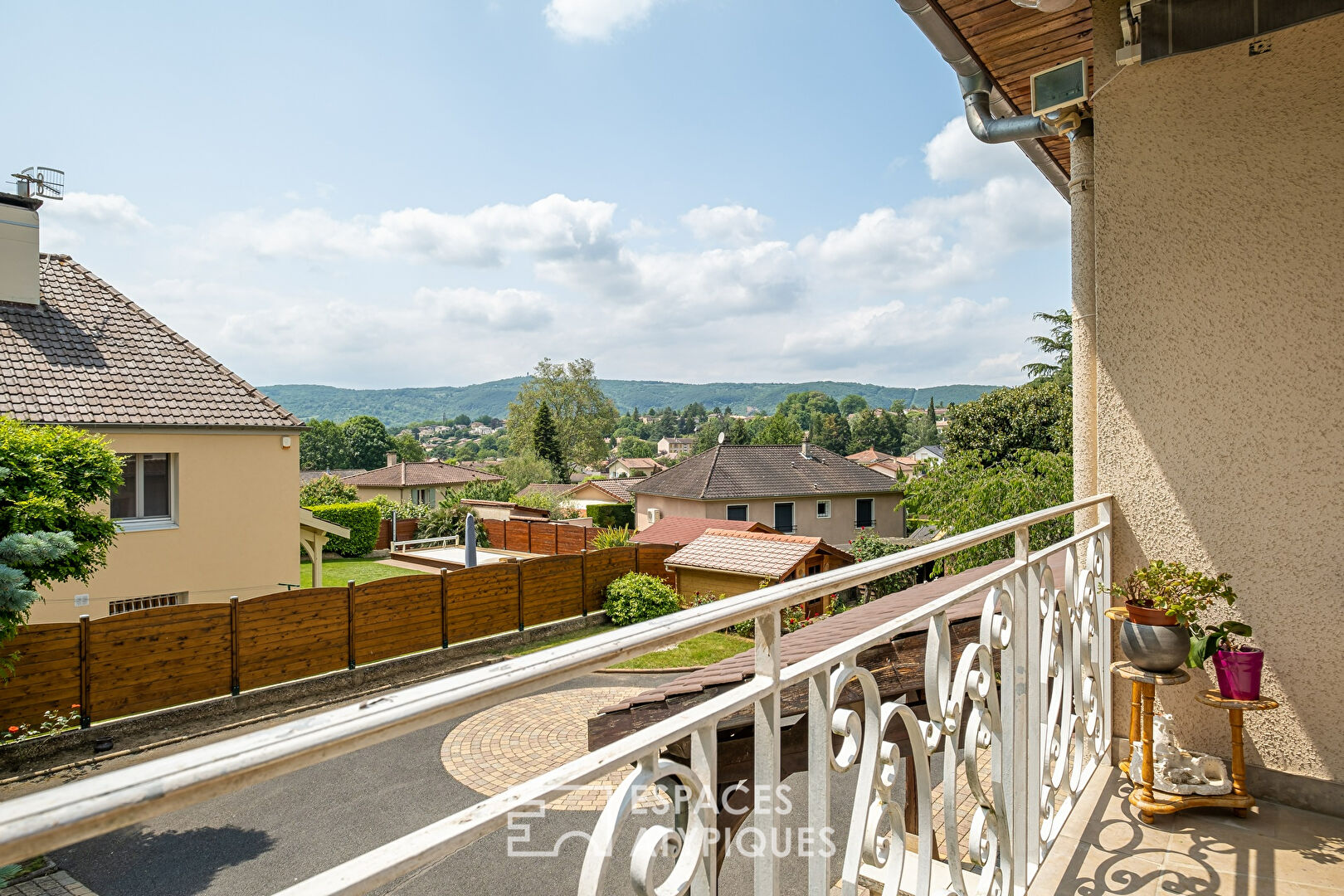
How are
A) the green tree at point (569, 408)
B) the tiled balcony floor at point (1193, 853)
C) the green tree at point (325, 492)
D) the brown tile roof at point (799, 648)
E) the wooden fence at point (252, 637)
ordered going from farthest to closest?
the green tree at point (569, 408)
the green tree at point (325, 492)
the wooden fence at point (252, 637)
the tiled balcony floor at point (1193, 853)
the brown tile roof at point (799, 648)

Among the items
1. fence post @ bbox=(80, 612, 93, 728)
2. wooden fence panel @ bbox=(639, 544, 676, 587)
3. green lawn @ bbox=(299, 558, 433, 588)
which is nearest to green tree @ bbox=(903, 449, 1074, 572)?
wooden fence panel @ bbox=(639, 544, 676, 587)

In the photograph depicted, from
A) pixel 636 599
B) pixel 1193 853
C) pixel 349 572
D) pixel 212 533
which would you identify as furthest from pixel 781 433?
pixel 1193 853

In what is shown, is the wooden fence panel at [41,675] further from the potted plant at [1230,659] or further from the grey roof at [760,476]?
the grey roof at [760,476]

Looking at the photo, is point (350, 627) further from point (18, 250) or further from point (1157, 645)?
point (1157, 645)

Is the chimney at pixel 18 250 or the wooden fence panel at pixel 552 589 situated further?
the wooden fence panel at pixel 552 589

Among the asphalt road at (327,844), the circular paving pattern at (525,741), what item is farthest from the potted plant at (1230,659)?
the circular paving pattern at (525,741)

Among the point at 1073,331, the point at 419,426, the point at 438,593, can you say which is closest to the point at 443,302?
the point at 419,426

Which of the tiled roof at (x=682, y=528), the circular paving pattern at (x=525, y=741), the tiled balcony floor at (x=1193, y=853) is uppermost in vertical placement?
the tiled balcony floor at (x=1193, y=853)

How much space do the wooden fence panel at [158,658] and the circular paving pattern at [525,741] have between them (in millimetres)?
3244

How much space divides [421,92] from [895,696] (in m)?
17.1

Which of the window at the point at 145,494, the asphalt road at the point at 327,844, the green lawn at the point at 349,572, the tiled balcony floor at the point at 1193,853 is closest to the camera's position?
the tiled balcony floor at the point at 1193,853

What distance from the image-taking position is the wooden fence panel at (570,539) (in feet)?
75.8

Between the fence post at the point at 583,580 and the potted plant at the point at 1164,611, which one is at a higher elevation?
the potted plant at the point at 1164,611

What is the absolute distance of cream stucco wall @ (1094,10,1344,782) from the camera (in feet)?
8.76
